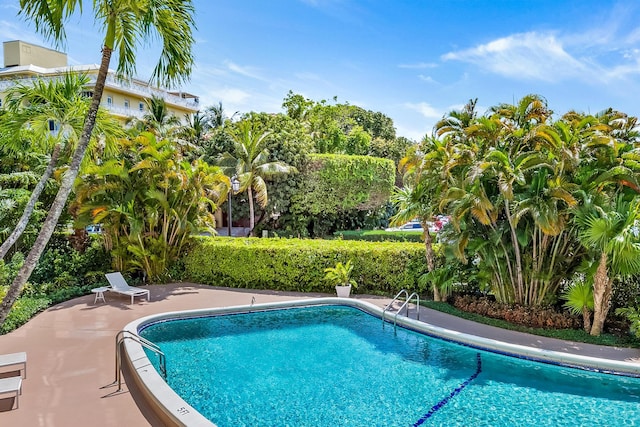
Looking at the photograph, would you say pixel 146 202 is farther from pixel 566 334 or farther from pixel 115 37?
pixel 566 334

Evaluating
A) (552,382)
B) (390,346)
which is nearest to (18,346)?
(390,346)

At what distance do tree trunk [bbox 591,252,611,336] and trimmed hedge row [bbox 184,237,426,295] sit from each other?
15.5 ft

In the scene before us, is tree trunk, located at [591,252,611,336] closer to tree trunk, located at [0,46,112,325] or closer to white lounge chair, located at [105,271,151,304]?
tree trunk, located at [0,46,112,325]

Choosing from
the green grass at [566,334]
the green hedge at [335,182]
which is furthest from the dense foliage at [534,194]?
the green hedge at [335,182]

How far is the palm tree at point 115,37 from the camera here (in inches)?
303

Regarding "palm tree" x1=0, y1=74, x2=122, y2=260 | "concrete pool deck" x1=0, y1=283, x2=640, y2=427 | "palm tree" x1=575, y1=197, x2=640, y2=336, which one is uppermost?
"palm tree" x1=0, y1=74, x2=122, y2=260

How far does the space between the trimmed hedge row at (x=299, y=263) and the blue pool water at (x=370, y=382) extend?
3.00m

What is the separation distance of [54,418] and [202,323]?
578cm

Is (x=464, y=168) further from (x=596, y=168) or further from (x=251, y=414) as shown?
(x=251, y=414)

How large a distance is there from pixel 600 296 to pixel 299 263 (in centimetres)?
850

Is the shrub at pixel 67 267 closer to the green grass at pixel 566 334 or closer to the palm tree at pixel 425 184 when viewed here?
the palm tree at pixel 425 184

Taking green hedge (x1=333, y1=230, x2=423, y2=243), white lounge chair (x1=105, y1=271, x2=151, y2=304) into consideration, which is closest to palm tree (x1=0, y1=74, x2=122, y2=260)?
white lounge chair (x1=105, y1=271, x2=151, y2=304)

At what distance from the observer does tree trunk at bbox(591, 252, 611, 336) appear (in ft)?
31.0

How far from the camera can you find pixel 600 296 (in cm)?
967
